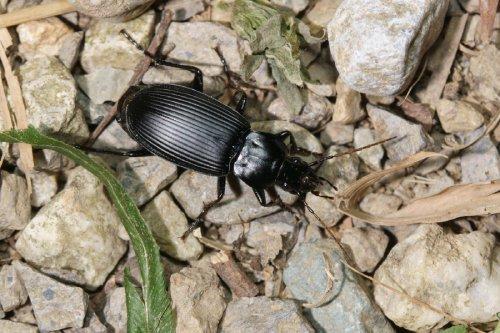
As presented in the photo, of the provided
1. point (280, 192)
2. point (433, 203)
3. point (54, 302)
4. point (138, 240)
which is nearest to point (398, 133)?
point (433, 203)

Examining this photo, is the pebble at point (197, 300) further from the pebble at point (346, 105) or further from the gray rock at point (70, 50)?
the gray rock at point (70, 50)

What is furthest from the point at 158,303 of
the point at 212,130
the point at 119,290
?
the point at 212,130

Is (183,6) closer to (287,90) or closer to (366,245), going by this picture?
(287,90)

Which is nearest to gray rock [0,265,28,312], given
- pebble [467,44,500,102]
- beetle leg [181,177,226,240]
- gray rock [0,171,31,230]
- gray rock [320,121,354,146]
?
gray rock [0,171,31,230]

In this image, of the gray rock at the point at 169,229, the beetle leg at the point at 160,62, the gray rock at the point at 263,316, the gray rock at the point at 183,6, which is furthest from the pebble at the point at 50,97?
the gray rock at the point at 263,316

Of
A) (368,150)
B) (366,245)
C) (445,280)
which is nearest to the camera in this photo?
(445,280)

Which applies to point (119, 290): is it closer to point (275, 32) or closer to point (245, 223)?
point (245, 223)

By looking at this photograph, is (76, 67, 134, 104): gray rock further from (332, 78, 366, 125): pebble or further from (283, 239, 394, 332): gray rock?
(283, 239, 394, 332): gray rock
